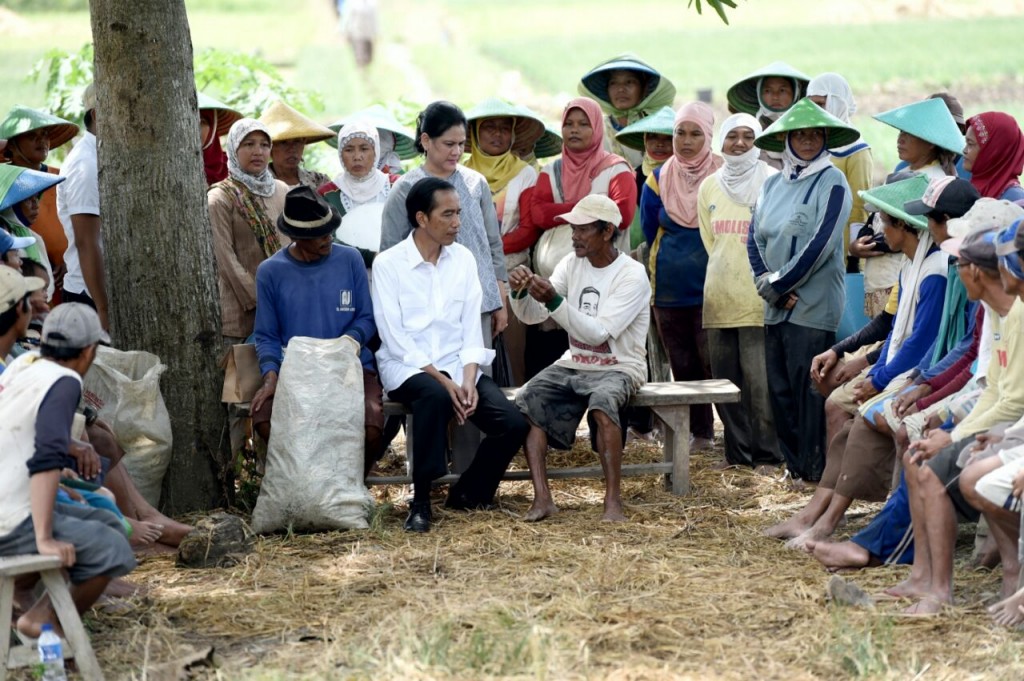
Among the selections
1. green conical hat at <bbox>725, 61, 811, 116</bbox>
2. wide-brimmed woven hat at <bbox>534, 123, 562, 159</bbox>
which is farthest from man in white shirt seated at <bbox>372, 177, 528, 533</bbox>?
green conical hat at <bbox>725, 61, 811, 116</bbox>

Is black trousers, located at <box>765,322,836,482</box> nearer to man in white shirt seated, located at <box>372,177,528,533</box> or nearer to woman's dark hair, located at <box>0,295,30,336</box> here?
man in white shirt seated, located at <box>372,177,528,533</box>

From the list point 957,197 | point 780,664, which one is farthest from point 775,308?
point 780,664

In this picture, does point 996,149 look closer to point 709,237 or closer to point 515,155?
point 709,237

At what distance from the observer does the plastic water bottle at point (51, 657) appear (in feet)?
15.3

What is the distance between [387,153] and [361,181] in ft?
3.10

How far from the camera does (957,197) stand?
5934 millimetres

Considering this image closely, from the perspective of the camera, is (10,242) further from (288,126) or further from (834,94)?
(834,94)

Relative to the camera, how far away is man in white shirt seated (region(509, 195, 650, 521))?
6.94 meters

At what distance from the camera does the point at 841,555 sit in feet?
19.7

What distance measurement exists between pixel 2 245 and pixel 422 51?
1266 inches

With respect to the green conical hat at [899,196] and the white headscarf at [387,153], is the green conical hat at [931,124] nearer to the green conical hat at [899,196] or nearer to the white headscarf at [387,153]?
the green conical hat at [899,196]

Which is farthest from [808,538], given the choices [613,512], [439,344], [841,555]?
[439,344]

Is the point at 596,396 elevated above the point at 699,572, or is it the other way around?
the point at 596,396

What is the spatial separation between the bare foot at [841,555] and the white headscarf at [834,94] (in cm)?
312
